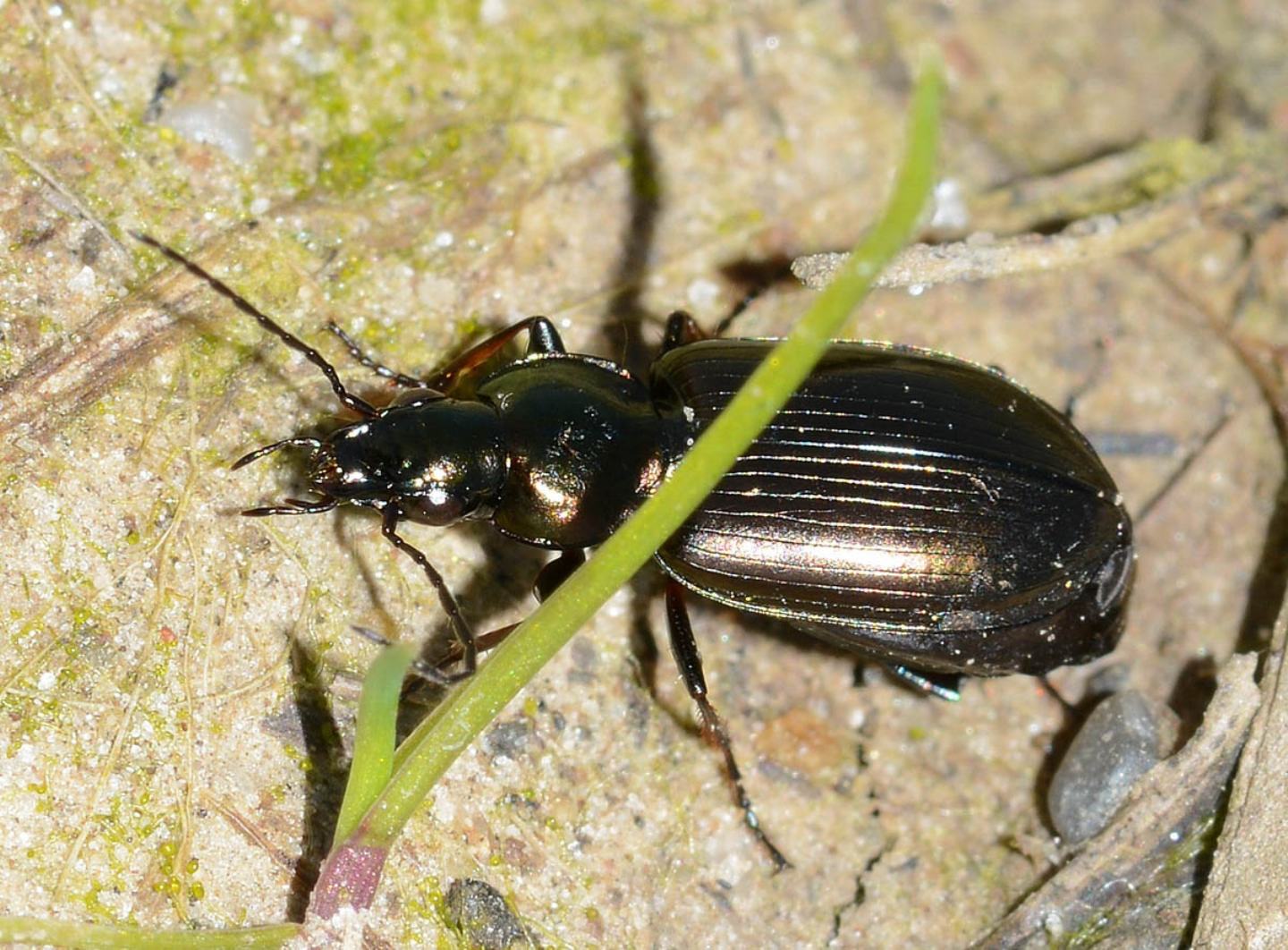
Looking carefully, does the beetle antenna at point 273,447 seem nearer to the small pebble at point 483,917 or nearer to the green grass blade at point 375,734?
the green grass blade at point 375,734

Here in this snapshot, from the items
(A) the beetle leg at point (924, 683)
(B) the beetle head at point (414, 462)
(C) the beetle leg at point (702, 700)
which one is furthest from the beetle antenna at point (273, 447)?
(A) the beetle leg at point (924, 683)

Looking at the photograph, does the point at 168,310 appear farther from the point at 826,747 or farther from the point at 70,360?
the point at 826,747

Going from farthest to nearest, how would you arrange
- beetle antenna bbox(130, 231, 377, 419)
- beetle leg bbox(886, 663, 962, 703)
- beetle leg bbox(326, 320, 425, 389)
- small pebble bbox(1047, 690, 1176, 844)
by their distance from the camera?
beetle leg bbox(886, 663, 962, 703) → small pebble bbox(1047, 690, 1176, 844) → beetle leg bbox(326, 320, 425, 389) → beetle antenna bbox(130, 231, 377, 419)

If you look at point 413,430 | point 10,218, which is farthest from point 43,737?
point 10,218

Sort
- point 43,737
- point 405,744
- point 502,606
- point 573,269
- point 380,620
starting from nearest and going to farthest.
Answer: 1. point 405,744
2. point 43,737
3. point 380,620
4. point 502,606
5. point 573,269

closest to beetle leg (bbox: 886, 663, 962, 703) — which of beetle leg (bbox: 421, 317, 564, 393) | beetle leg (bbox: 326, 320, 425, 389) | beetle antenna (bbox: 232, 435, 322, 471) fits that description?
beetle leg (bbox: 421, 317, 564, 393)

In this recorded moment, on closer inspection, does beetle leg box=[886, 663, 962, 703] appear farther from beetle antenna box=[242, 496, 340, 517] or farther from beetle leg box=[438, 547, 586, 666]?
beetle antenna box=[242, 496, 340, 517]

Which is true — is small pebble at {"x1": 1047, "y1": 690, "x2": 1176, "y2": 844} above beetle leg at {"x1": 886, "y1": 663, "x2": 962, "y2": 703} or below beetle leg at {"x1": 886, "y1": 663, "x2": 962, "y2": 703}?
below
